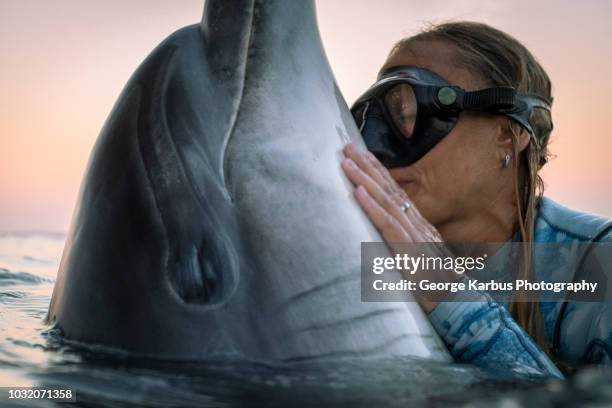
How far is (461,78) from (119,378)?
2472 millimetres

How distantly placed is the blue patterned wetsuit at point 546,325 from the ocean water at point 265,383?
0.42 ft

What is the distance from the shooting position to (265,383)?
2557 millimetres

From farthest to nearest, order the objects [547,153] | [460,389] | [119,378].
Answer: [547,153]
[460,389]
[119,378]

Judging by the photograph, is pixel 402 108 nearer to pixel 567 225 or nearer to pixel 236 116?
pixel 567 225

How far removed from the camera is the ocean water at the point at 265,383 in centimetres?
250

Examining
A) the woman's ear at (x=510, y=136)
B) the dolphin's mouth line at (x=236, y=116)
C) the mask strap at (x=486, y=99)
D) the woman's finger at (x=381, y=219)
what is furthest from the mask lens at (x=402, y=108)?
the dolphin's mouth line at (x=236, y=116)

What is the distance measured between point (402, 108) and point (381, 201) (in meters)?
1.21

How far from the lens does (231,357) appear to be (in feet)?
8.57

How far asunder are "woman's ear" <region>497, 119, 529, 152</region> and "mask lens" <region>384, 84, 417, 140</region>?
50 centimetres

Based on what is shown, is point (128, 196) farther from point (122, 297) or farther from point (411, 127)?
point (411, 127)

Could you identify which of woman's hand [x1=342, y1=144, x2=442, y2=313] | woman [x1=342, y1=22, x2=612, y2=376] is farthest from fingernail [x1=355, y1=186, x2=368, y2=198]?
woman [x1=342, y1=22, x2=612, y2=376]

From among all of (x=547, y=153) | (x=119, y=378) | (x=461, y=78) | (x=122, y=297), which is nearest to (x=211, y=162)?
(x=122, y=297)

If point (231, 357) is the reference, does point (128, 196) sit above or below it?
above

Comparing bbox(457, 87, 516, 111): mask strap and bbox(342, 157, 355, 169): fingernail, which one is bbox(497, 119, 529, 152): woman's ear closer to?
bbox(457, 87, 516, 111): mask strap
